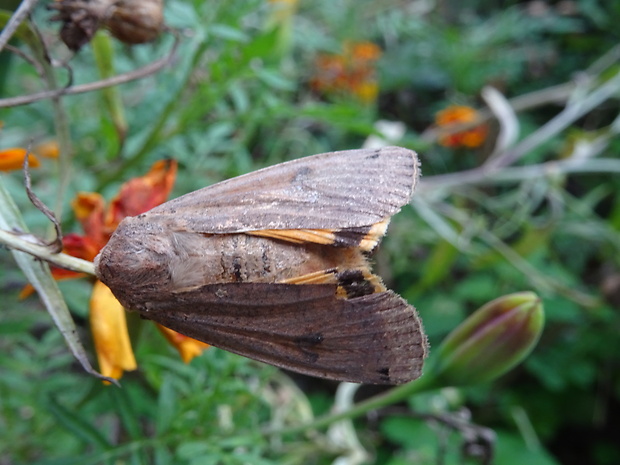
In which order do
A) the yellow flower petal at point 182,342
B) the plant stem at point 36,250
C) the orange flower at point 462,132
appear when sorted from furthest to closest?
the orange flower at point 462,132, the yellow flower petal at point 182,342, the plant stem at point 36,250

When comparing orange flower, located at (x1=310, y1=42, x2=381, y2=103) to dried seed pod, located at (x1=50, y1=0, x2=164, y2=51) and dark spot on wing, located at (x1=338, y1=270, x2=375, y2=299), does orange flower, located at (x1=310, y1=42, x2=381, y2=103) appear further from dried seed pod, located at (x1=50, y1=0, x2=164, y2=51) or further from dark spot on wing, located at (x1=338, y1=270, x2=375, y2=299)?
dark spot on wing, located at (x1=338, y1=270, x2=375, y2=299)

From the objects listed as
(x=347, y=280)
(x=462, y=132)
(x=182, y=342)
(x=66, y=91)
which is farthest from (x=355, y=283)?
(x=462, y=132)

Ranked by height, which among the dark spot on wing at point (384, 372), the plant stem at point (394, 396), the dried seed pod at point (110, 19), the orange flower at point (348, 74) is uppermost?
the dried seed pod at point (110, 19)

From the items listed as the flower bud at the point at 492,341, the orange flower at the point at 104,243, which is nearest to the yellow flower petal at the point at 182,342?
the orange flower at the point at 104,243

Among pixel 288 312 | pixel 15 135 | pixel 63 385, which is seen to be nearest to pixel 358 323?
pixel 288 312

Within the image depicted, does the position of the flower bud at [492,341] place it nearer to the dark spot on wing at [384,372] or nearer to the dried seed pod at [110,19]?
the dark spot on wing at [384,372]

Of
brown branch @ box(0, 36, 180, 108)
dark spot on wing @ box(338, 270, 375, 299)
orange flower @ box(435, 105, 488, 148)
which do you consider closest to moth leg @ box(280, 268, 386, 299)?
dark spot on wing @ box(338, 270, 375, 299)
